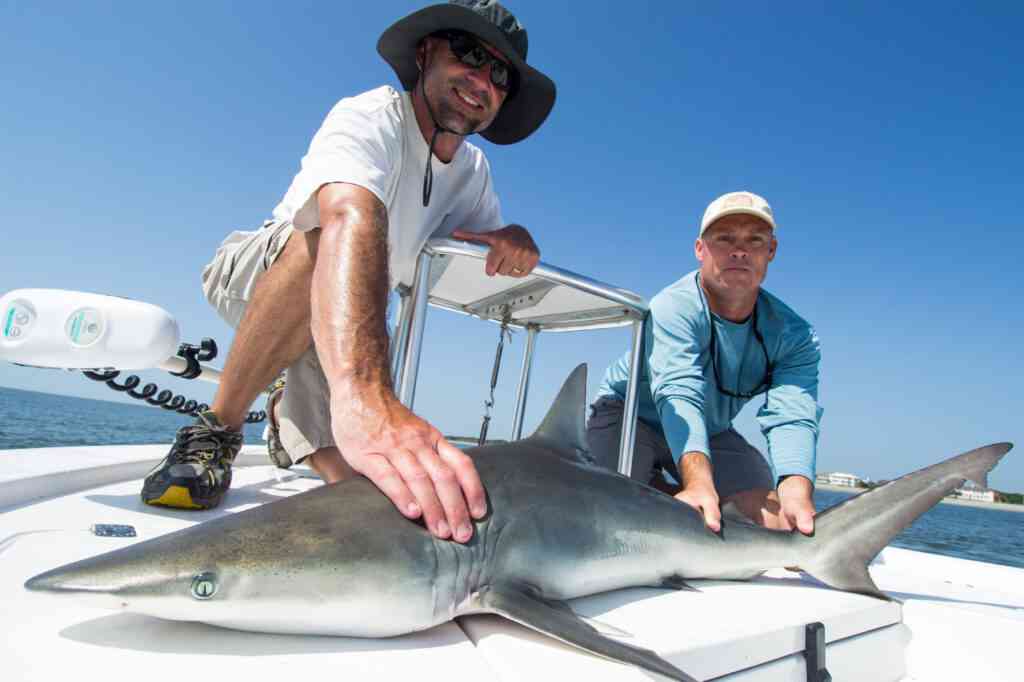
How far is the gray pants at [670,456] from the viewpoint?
397 cm

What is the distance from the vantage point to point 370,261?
1.81 metres

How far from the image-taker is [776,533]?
2.22 meters

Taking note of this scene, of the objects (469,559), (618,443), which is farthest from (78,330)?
(618,443)

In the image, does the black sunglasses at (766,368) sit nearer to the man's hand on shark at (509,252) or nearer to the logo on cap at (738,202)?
the logo on cap at (738,202)

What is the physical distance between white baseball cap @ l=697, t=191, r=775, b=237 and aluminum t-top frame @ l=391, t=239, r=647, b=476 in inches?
35.7

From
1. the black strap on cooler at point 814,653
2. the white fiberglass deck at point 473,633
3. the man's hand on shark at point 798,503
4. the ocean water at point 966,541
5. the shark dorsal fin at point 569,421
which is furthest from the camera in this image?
the ocean water at point 966,541

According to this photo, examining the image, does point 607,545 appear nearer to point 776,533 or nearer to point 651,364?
point 776,533

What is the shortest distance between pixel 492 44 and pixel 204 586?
2.72 meters

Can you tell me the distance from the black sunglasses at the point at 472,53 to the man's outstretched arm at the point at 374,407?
4.93ft

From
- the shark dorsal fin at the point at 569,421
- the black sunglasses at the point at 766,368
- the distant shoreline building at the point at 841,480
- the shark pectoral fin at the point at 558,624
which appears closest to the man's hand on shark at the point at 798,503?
the black sunglasses at the point at 766,368

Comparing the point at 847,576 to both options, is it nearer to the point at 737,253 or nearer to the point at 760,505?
the point at 760,505

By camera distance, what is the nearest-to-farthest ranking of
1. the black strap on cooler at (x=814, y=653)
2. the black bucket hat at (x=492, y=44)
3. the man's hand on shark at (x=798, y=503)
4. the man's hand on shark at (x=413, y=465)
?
the man's hand on shark at (x=413, y=465) → the black strap on cooler at (x=814, y=653) → the man's hand on shark at (x=798, y=503) → the black bucket hat at (x=492, y=44)

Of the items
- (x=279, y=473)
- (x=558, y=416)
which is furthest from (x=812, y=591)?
(x=279, y=473)

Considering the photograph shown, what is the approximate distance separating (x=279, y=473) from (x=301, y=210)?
7.29ft
